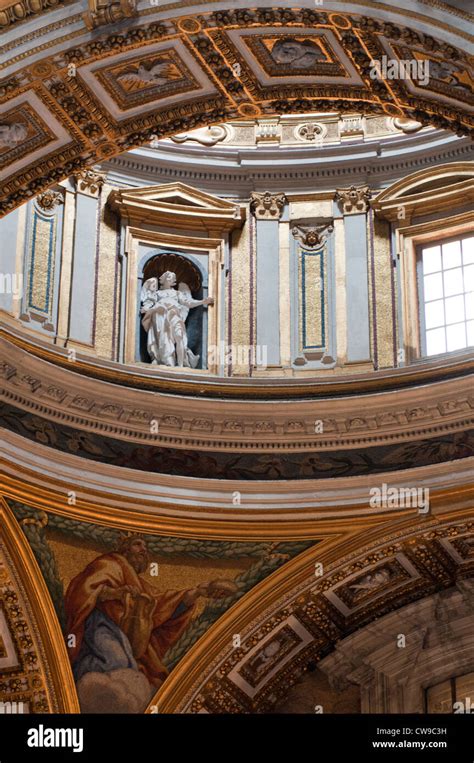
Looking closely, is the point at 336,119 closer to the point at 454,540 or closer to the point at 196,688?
the point at 454,540

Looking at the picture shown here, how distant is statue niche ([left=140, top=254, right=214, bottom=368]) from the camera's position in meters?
20.2

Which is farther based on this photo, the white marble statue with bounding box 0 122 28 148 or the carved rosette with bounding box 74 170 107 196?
the carved rosette with bounding box 74 170 107 196

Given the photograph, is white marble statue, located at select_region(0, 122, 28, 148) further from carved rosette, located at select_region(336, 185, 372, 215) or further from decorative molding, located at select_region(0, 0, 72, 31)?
carved rosette, located at select_region(336, 185, 372, 215)

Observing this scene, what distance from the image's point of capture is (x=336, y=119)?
21.5m

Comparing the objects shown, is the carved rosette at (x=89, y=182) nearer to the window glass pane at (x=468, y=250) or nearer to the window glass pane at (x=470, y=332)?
the window glass pane at (x=468, y=250)

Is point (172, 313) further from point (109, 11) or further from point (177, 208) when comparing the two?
point (109, 11)

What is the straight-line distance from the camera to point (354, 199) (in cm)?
2097

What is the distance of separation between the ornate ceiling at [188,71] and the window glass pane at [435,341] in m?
6.33

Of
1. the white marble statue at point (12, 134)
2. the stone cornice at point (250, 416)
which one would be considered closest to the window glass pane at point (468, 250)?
the stone cornice at point (250, 416)

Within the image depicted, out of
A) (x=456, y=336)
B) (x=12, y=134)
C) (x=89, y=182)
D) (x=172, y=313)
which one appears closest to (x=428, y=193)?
(x=456, y=336)

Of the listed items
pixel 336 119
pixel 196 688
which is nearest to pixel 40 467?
pixel 196 688

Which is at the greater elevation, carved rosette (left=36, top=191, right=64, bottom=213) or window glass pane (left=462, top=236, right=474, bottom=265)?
carved rosette (left=36, top=191, right=64, bottom=213)

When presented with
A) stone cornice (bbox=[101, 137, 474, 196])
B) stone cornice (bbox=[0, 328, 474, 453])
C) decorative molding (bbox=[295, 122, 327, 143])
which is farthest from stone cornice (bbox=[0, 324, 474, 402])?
decorative molding (bbox=[295, 122, 327, 143])

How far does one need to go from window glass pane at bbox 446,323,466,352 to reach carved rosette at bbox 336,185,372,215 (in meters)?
2.01
